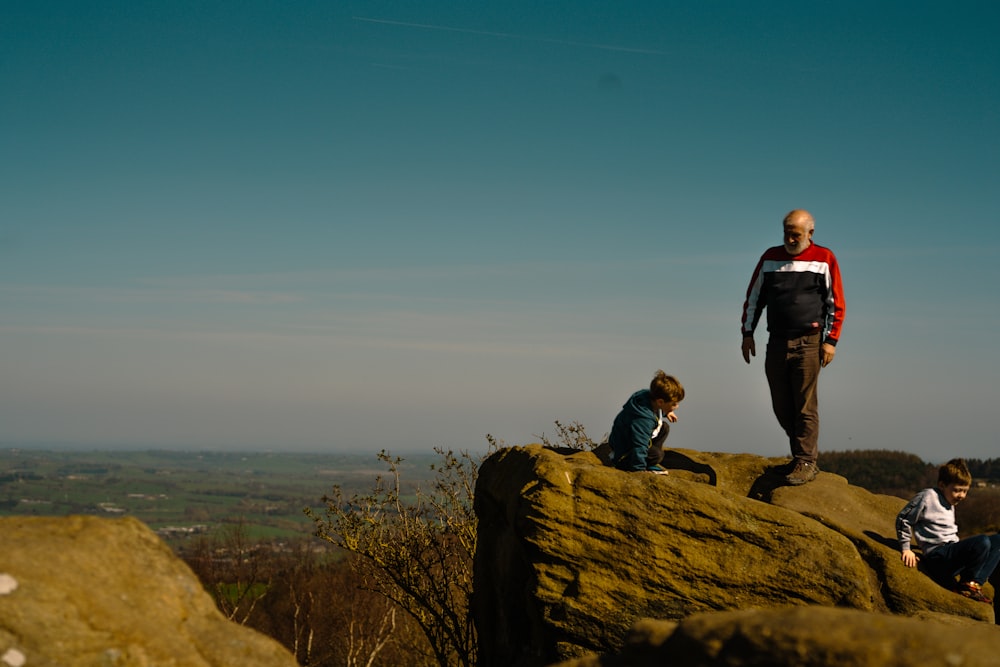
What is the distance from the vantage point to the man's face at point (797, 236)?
9977 millimetres

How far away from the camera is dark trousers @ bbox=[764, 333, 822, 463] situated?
10148 mm

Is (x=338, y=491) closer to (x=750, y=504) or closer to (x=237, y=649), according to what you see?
(x=750, y=504)

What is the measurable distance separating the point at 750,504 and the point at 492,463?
361 cm

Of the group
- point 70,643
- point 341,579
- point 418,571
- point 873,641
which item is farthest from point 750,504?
point 341,579

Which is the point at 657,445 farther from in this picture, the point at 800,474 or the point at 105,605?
the point at 105,605

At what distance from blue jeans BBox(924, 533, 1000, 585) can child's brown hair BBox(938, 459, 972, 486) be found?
59 centimetres

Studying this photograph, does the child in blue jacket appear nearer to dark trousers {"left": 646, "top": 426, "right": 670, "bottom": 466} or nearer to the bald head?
dark trousers {"left": 646, "top": 426, "right": 670, "bottom": 466}

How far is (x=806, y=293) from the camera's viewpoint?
10086 mm

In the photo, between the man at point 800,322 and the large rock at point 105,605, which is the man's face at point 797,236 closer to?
the man at point 800,322

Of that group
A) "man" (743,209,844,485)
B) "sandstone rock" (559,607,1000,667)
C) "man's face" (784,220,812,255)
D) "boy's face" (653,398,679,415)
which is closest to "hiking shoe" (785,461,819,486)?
"man" (743,209,844,485)

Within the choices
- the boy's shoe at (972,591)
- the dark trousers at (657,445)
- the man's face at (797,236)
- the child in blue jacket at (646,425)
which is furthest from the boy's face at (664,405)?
the boy's shoe at (972,591)

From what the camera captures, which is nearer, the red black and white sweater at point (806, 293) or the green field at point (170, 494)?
the red black and white sweater at point (806, 293)

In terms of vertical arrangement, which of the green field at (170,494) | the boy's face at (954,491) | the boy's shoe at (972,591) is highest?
the boy's face at (954,491)

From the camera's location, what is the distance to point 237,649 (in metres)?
4.72
